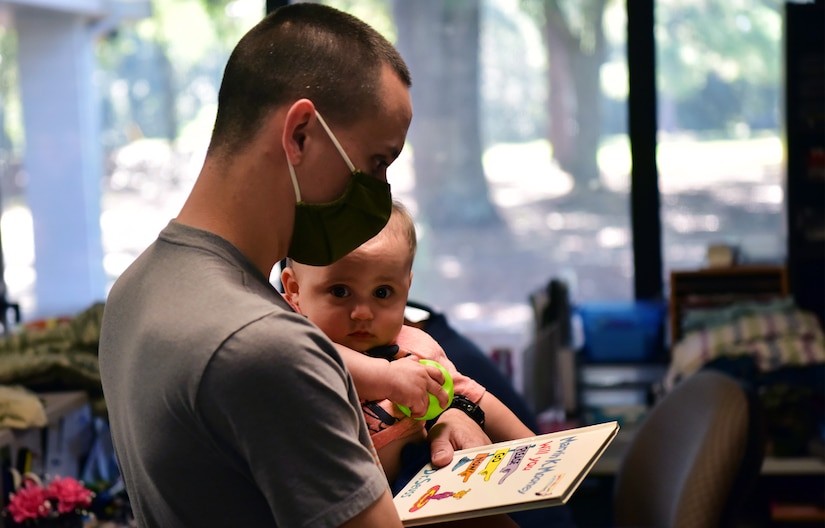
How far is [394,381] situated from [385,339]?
0.09 meters

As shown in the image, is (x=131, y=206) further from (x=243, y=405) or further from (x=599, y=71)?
(x=243, y=405)

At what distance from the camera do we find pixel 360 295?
121cm

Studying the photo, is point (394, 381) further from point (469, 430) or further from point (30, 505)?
point (30, 505)

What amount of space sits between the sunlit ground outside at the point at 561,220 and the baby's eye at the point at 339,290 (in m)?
3.14

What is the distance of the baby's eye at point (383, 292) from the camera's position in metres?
1.22

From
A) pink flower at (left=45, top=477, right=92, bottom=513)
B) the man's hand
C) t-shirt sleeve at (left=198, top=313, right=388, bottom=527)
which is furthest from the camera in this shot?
pink flower at (left=45, top=477, right=92, bottom=513)

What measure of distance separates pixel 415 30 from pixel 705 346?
5.76 feet

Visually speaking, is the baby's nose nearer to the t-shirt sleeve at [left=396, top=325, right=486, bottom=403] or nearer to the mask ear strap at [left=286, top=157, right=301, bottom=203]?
the t-shirt sleeve at [left=396, top=325, right=486, bottom=403]

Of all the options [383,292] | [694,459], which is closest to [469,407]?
[383,292]

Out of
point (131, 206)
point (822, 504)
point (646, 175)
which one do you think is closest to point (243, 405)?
point (822, 504)

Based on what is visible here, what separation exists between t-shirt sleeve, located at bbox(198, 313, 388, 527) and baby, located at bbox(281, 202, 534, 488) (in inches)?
10.0

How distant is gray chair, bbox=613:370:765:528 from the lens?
88.5 inches

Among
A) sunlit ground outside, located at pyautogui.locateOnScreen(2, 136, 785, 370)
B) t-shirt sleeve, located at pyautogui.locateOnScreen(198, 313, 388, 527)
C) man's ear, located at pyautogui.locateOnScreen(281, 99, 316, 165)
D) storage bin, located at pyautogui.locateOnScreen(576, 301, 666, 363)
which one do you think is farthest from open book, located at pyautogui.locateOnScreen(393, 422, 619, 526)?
sunlit ground outside, located at pyautogui.locateOnScreen(2, 136, 785, 370)

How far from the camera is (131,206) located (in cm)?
471
